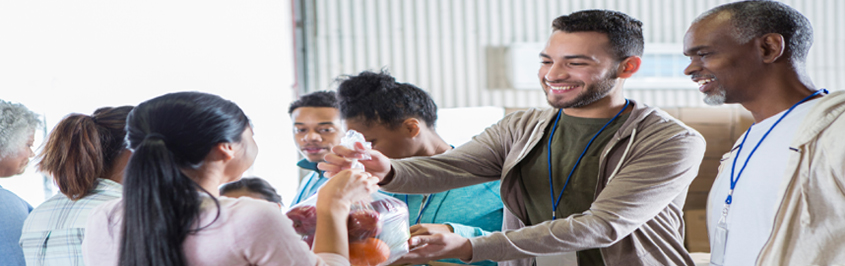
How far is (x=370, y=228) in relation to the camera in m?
1.20

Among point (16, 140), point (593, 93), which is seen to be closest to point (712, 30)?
point (593, 93)

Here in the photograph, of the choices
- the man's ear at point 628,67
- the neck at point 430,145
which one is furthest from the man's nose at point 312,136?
the man's ear at point 628,67

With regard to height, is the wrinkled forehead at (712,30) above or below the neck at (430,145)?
above

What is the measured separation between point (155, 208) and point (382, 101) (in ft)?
3.79

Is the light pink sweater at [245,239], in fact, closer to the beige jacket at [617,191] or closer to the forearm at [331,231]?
the forearm at [331,231]

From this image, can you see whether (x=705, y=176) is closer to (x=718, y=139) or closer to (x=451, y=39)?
(x=718, y=139)

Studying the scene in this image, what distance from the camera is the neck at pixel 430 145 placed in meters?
2.13

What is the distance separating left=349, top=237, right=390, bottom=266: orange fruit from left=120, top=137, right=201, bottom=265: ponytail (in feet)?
1.00

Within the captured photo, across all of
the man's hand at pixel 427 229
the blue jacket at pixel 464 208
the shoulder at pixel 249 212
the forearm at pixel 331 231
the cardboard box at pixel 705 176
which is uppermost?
the shoulder at pixel 249 212

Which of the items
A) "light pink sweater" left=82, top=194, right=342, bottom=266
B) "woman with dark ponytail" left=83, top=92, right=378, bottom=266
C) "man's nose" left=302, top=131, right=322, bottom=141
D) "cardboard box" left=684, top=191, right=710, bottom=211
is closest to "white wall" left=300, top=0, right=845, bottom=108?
"cardboard box" left=684, top=191, right=710, bottom=211

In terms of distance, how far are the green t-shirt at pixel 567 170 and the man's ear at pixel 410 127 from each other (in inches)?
20.9

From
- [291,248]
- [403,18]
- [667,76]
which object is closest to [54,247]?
[291,248]

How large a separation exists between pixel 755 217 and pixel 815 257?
0.50 feet

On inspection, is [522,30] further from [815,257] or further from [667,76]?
[815,257]
